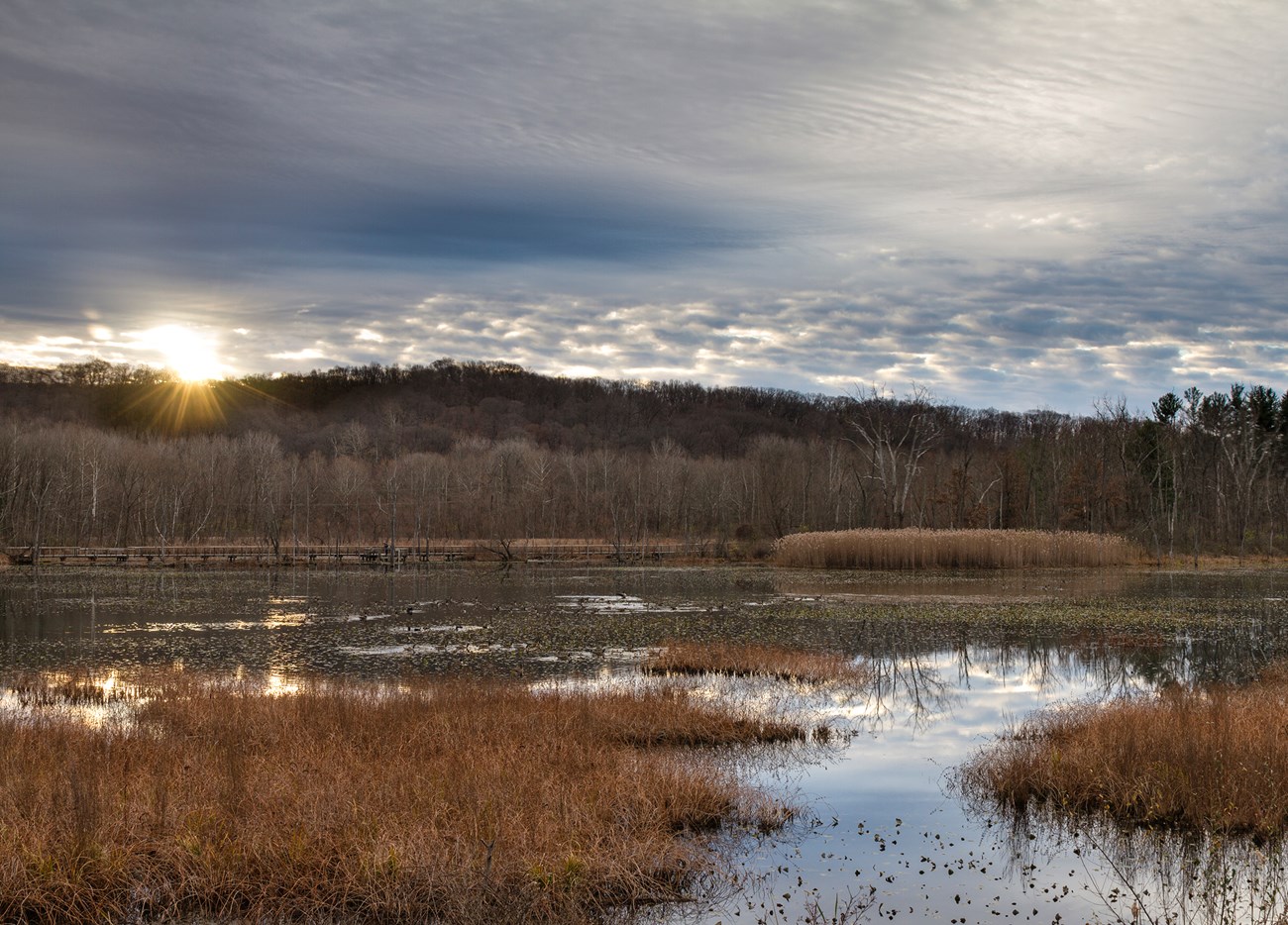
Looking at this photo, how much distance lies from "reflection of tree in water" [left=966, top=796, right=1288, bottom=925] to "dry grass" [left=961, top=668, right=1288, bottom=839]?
11.0 inches

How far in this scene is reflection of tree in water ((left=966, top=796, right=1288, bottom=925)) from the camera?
8289mm

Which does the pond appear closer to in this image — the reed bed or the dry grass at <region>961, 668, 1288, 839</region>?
the dry grass at <region>961, 668, 1288, 839</region>

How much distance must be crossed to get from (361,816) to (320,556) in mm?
63801

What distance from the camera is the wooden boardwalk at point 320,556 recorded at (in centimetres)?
6675

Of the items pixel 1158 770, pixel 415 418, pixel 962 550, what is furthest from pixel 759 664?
pixel 415 418

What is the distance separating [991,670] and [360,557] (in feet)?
177

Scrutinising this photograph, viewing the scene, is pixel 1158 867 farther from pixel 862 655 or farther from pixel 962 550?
pixel 962 550

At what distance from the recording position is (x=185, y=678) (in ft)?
63.3

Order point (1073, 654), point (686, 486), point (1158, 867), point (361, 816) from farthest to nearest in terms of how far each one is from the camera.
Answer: point (686, 486) → point (1073, 654) → point (361, 816) → point (1158, 867)

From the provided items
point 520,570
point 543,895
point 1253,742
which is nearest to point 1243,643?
point 1253,742

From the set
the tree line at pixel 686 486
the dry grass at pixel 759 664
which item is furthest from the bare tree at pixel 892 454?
the dry grass at pixel 759 664

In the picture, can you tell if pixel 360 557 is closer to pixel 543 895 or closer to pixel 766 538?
pixel 766 538

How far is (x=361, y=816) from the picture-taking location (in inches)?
376

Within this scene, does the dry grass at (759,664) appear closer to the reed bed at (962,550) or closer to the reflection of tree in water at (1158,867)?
the reflection of tree in water at (1158,867)
